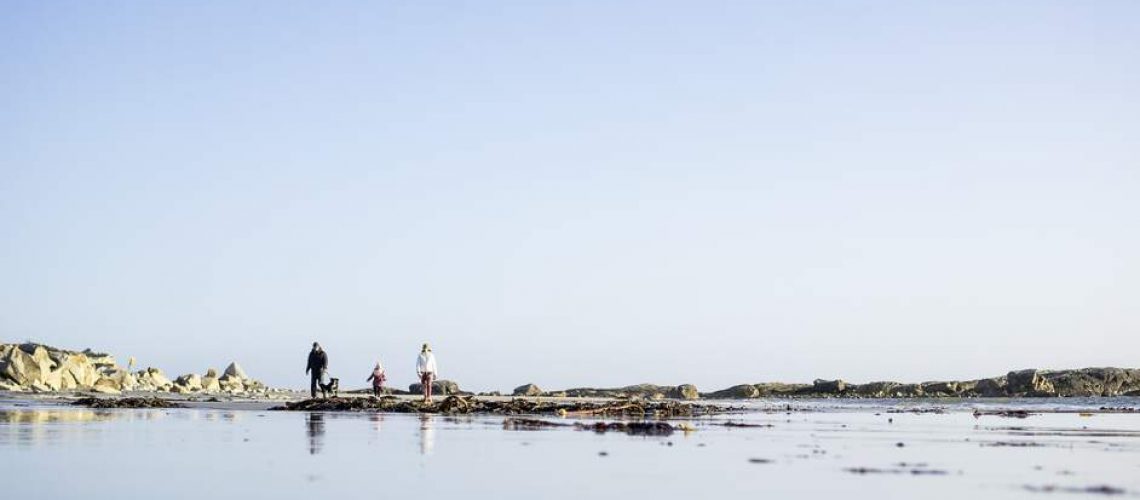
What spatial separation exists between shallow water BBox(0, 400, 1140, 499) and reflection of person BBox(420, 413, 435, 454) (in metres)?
0.05

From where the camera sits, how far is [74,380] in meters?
45.8

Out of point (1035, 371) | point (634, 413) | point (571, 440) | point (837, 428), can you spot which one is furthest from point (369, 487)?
point (1035, 371)

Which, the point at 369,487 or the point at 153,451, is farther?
the point at 153,451

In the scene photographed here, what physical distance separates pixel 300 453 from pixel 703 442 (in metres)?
5.97

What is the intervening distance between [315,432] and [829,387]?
A: 58.1 meters

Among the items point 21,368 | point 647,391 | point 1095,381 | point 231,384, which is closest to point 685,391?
point 647,391

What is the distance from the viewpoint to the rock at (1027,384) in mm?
69125

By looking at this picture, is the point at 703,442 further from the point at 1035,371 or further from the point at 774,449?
the point at 1035,371

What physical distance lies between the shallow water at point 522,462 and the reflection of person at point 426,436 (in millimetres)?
49

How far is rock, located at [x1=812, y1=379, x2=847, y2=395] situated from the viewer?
71188 mm

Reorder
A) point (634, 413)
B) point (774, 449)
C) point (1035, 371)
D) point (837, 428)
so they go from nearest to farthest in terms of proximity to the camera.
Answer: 1. point (774, 449)
2. point (837, 428)
3. point (634, 413)
4. point (1035, 371)

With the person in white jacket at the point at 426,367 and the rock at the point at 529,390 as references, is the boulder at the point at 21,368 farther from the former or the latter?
the rock at the point at 529,390

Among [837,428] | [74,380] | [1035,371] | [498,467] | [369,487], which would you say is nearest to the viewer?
[369,487]

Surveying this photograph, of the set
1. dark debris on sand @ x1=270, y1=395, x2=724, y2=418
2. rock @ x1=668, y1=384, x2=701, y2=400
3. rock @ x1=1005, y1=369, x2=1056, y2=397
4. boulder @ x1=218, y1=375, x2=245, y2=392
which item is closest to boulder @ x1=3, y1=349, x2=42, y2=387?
boulder @ x1=218, y1=375, x2=245, y2=392
